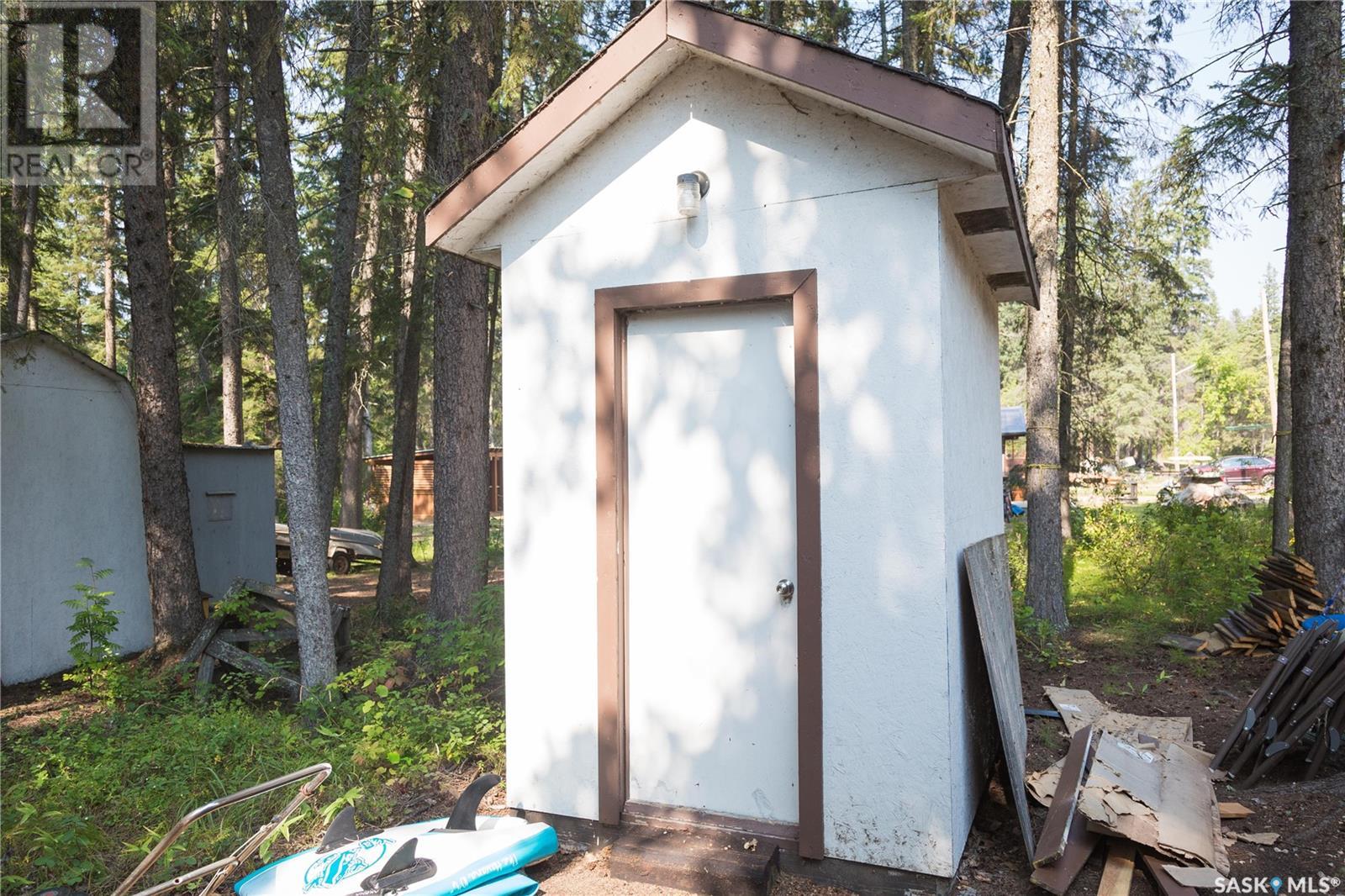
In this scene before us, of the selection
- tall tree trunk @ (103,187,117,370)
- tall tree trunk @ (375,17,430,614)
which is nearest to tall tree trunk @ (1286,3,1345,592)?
tall tree trunk @ (375,17,430,614)

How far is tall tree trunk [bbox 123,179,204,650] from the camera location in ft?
28.2

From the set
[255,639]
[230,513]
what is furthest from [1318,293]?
[230,513]

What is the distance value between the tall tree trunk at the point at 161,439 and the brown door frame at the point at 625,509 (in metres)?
6.65

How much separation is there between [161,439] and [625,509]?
6884mm

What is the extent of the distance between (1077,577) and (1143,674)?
18.8 feet

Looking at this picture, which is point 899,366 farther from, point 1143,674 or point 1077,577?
point 1077,577

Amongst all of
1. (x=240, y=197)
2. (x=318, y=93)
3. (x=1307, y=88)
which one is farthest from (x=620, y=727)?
(x=1307, y=88)

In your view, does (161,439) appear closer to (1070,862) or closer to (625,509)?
(625,509)

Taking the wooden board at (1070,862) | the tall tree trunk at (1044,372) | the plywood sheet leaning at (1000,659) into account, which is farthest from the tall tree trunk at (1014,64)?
the wooden board at (1070,862)

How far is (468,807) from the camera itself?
12.3ft

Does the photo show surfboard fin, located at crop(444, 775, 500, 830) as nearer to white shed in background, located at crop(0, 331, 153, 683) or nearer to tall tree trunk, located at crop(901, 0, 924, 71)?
white shed in background, located at crop(0, 331, 153, 683)

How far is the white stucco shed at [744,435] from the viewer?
150 inches

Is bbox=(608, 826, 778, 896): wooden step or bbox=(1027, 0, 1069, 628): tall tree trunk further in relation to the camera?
bbox=(1027, 0, 1069, 628): tall tree trunk

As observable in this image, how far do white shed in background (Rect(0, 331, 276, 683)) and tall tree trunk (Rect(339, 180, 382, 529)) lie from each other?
348 cm
